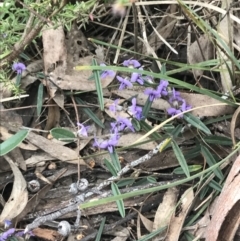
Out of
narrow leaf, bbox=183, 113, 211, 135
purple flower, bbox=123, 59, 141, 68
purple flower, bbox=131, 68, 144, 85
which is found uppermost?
purple flower, bbox=123, 59, 141, 68

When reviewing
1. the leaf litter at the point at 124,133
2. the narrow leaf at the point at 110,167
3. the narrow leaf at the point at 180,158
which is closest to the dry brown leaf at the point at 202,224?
the leaf litter at the point at 124,133

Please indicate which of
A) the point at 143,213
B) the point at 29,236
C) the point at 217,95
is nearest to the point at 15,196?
the point at 29,236

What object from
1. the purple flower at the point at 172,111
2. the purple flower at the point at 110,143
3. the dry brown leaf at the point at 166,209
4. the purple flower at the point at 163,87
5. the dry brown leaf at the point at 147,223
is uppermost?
the purple flower at the point at 163,87

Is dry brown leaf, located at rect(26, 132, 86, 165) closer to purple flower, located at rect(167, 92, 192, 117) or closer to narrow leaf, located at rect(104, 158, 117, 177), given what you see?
narrow leaf, located at rect(104, 158, 117, 177)

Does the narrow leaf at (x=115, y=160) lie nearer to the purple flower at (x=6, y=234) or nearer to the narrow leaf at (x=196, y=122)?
the narrow leaf at (x=196, y=122)

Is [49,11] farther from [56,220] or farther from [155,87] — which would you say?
[56,220]

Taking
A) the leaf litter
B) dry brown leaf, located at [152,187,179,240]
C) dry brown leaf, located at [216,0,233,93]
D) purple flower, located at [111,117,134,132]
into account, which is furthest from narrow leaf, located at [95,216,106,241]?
dry brown leaf, located at [216,0,233,93]
